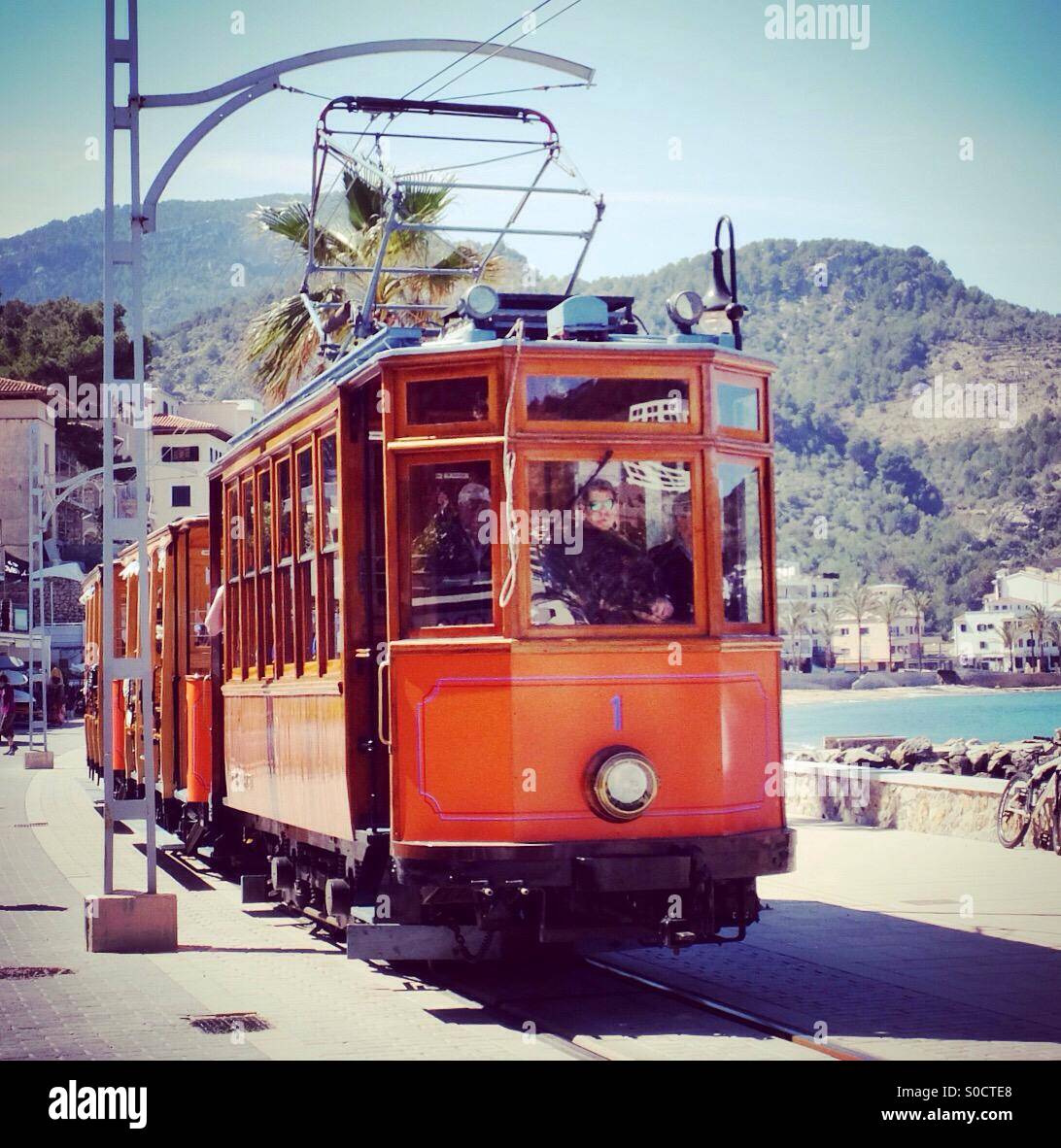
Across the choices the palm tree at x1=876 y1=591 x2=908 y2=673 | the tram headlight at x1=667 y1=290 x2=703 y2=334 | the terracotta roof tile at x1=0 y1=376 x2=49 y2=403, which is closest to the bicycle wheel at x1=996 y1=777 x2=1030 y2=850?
the tram headlight at x1=667 y1=290 x2=703 y2=334

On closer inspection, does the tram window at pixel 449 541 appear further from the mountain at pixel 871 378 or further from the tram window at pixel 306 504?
the mountain at pixel 871 378

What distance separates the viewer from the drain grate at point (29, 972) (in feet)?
33.2

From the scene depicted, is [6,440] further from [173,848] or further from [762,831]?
[762,831]

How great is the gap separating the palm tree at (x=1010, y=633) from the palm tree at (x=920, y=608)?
600cm

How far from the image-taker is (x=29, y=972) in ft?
33.6

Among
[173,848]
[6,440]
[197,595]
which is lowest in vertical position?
[173,848]

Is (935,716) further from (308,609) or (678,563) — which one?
(678,563)

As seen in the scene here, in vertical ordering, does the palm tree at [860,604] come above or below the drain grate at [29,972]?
above

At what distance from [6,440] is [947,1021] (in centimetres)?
8137

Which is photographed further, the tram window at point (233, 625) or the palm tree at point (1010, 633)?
the palm tree at point (1010, 633)

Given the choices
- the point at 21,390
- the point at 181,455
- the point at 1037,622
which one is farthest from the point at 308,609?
the point at 1037,622

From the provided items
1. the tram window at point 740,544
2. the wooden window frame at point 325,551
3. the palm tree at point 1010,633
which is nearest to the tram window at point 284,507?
the wooden window frame at point 325,551
